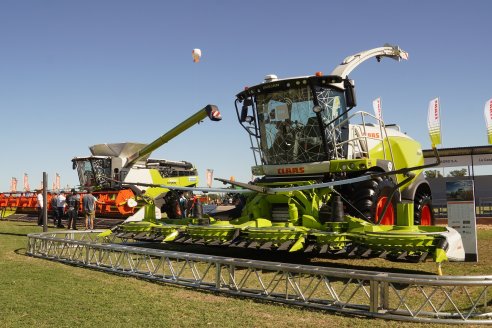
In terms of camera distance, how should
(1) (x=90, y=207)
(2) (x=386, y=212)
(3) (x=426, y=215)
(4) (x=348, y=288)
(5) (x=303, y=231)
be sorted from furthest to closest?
(1) (x=90, y=207) < (3) (x=426, y=215) < (2) (x=386, y=212) < (5) (x=303, y=231) < (4) (x=348, y=288)

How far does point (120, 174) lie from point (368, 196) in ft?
51.4

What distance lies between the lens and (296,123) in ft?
33.4

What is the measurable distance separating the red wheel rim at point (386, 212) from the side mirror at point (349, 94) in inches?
77.4

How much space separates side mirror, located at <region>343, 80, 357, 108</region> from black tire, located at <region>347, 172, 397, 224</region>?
1558mm

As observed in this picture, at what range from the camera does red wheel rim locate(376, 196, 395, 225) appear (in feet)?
30.8

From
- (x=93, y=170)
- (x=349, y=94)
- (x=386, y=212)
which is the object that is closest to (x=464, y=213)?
(x=386, y=212)

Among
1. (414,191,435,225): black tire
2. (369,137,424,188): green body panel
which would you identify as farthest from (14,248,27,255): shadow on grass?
(414,191,435,225): black tire

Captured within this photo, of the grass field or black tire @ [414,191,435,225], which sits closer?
the grass field

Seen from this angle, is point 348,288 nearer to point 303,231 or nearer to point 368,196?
point 303,231

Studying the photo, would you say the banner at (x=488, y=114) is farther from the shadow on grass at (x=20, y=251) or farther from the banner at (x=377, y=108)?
the shadow on grass at (x=20, y=251)

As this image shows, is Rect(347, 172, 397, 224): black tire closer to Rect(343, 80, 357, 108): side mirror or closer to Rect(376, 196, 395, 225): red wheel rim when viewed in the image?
Rect(376, 196, 395, 225): red wheel rim

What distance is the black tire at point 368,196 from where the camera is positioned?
9031 millimetres

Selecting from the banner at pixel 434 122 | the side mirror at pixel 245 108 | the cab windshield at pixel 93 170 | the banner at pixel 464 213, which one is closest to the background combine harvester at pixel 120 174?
the cab windshield at pixel 93 170

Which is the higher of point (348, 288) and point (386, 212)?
point (386, 212)
